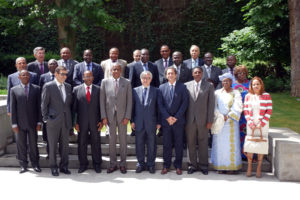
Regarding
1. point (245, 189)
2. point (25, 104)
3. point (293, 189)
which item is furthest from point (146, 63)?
point (293, 189)

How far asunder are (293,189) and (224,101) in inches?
78.9

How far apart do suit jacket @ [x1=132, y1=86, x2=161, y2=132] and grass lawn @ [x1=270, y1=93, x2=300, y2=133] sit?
3890 millimetres

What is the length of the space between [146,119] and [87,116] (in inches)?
45.7

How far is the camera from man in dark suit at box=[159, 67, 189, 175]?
6.55 meters

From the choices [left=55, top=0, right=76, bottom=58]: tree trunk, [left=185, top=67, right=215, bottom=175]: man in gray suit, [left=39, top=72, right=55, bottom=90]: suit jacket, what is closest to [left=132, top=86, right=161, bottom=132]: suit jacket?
[left=185, top=67, right=215, bottom=175]: man in gray suit

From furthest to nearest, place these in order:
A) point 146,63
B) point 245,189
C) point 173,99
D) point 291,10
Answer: point 291,10
point 146,63
point 173,99
point 245,189

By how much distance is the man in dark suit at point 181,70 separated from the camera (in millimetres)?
7375


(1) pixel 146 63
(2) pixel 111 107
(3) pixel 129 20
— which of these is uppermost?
(3) pixel 129 20

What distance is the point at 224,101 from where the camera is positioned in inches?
263

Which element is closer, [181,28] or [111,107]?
[111,107]

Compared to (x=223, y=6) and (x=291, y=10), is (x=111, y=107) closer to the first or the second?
(x=291, y=10)

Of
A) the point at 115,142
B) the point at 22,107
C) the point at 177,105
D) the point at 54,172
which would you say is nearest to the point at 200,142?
the point at 177,105

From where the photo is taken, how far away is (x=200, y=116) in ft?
21.5

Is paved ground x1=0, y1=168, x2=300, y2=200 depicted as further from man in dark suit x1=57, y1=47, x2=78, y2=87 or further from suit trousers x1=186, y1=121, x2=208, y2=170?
man in dark suit x1=57, y1=47, x2=78, y2=87
